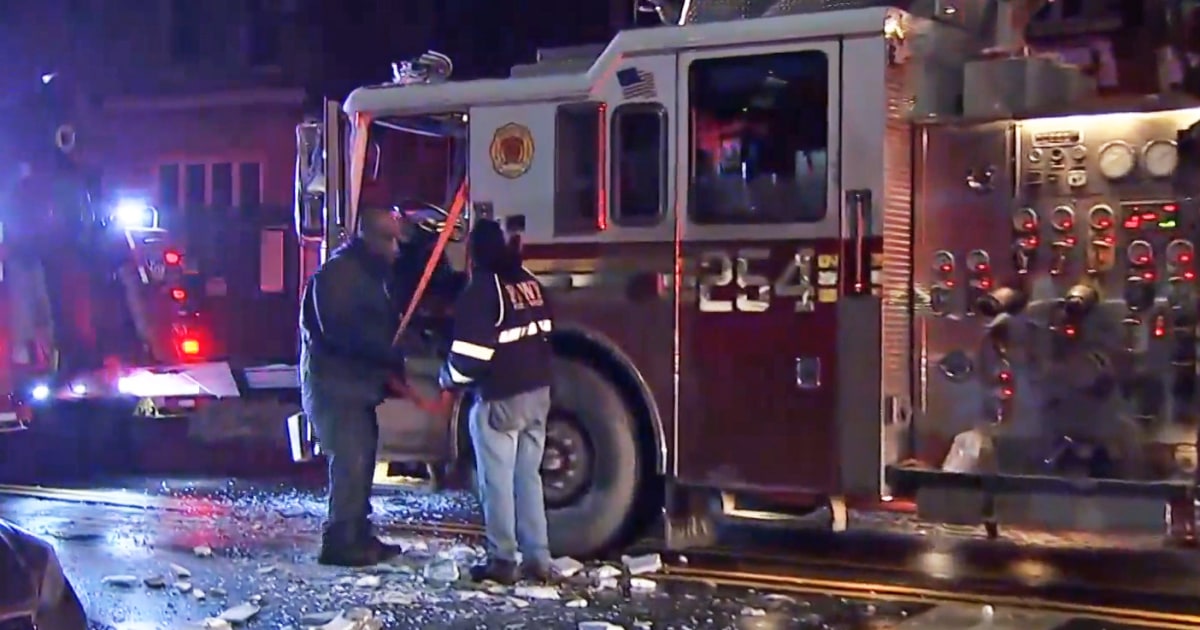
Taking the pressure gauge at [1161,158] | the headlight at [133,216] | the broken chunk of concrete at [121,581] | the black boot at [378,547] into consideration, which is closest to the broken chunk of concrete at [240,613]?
the broken chunk of concrete at [121,581]

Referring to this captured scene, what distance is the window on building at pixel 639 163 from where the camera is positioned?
877 centimetres

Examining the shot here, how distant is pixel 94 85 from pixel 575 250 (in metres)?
21.5

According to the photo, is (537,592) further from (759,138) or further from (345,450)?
(759,138)

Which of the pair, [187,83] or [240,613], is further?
[187,83]

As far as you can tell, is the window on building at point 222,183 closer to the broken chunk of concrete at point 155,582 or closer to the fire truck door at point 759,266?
the broken chunk of concrete at point 155,582

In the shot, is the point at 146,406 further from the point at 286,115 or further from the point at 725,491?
the point at 286,115

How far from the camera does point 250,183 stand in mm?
26734

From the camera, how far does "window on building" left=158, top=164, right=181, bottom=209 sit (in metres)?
27.8

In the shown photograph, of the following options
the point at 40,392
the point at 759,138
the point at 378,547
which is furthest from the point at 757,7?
the point at 40,392

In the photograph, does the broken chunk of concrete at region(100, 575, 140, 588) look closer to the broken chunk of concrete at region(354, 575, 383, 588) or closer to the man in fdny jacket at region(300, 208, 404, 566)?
the man in fdny jacket at region(300, 208, 404, 566)

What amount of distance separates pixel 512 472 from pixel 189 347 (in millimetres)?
6396

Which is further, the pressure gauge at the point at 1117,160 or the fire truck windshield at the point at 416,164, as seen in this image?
the fire truck windshield at the point at 416,164

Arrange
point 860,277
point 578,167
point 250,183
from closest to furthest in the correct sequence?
point 860,277 → point 578,167 → point 250,183

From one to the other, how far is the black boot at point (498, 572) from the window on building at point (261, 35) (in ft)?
64.0
